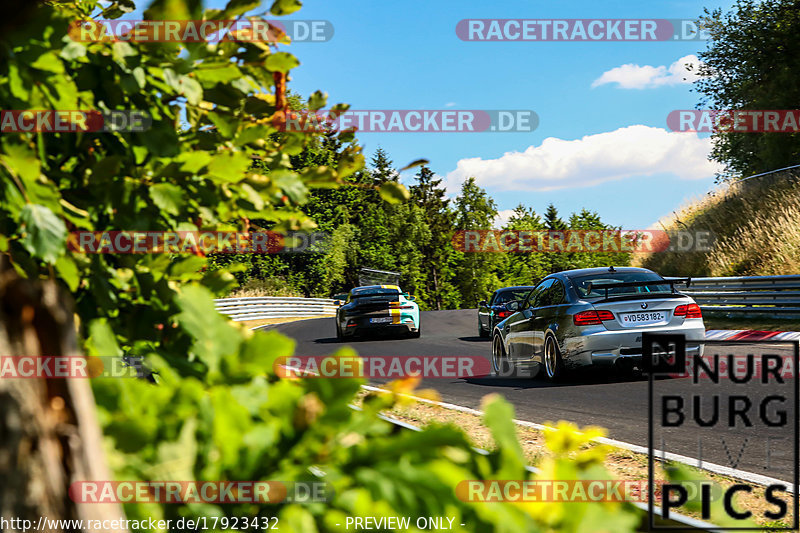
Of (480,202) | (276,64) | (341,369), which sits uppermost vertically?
Result: (480,202)

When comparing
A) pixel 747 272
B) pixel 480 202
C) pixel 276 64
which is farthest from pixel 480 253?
pixel 276 64

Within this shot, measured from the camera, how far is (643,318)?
A: 10.3m

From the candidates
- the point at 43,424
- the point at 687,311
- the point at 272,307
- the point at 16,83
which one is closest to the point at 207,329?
the point at 43,424

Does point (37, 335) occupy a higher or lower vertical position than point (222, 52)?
lower

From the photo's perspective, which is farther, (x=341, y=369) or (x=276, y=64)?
(x=276, y=64)

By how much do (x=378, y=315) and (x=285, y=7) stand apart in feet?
63.2

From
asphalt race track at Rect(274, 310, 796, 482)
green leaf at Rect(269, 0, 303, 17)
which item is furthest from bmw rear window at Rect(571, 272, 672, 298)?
green leaf at Rect(269, 0, 303, 17)

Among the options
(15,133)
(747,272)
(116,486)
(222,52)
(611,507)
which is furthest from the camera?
(747,272)

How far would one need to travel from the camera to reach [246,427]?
47.9 inches

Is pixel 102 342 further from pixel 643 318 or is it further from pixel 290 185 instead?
pixel 643 318

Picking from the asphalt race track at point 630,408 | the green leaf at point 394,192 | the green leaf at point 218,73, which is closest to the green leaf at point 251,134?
the green leaf at point 218,73

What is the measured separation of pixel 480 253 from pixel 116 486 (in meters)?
92.0

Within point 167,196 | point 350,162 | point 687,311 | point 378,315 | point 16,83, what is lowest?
point 378,315

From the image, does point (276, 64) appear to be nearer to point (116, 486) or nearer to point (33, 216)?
point (33, 216)
